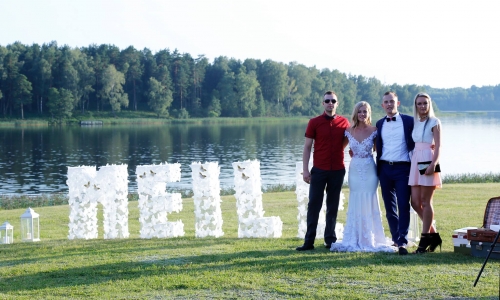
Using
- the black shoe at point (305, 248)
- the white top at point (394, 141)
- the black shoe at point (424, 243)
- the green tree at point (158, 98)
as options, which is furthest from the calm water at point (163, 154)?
the green tree at point (158, 98)

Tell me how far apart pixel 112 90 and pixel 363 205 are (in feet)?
351

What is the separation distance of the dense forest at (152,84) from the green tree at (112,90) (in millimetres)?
173

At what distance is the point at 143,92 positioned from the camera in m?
126

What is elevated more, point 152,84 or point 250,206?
point 152,84

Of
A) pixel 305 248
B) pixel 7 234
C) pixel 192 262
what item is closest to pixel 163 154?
pixel 7 234

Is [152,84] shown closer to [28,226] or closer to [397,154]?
[28,226]

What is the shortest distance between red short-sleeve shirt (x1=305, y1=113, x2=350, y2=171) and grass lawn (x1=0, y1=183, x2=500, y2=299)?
1.26 metres

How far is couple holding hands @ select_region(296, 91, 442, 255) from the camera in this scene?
8766 millimetres

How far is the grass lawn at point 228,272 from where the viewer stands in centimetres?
695

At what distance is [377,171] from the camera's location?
922cm

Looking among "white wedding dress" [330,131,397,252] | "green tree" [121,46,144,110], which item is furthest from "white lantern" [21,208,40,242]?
"green tree" [121,46,144,110]

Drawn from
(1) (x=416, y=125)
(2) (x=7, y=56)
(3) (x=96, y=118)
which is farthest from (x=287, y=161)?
(2) (x=7, y=56)

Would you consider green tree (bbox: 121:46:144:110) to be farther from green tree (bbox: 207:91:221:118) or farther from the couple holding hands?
the couple holding hands

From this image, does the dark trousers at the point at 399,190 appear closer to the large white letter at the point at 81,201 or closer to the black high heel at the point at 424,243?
the black high heel at the point at 424,243
